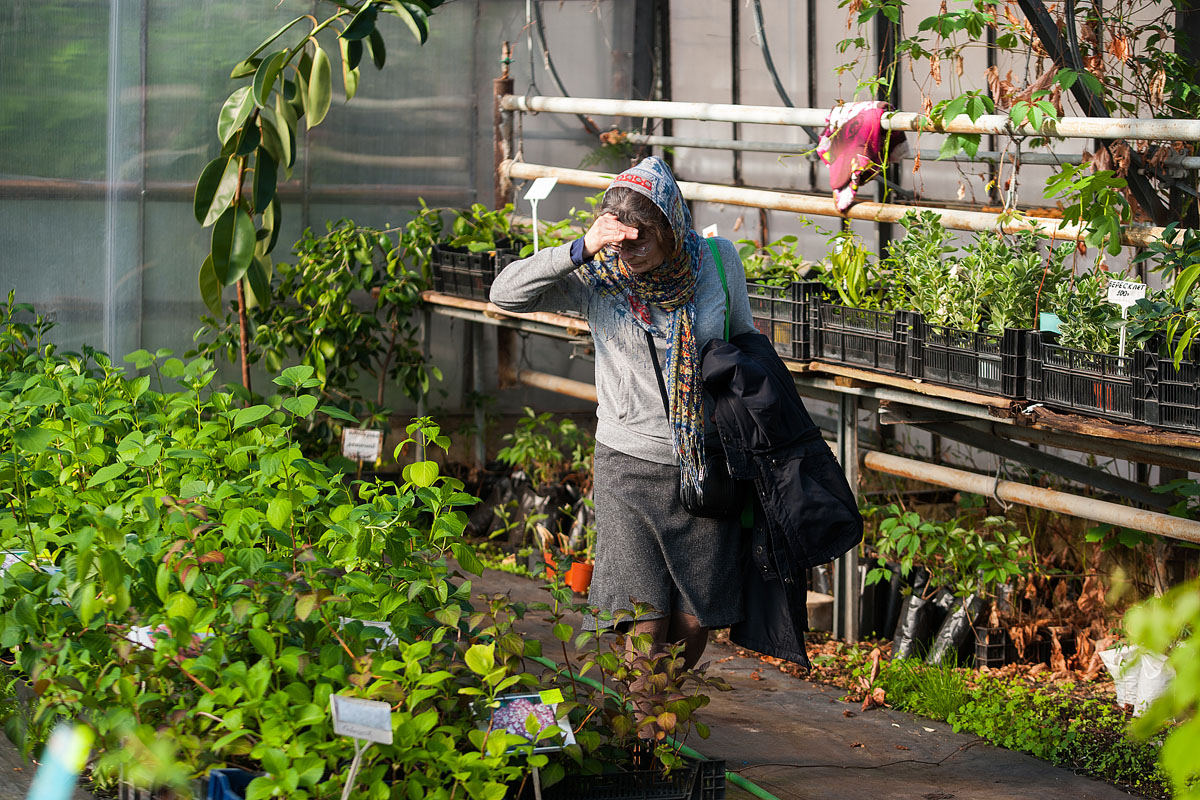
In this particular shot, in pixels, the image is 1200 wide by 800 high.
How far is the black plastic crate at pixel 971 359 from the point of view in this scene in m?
3.26

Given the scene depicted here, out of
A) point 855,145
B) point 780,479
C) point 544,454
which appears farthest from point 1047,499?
point 544,454

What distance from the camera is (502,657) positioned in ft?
6.59

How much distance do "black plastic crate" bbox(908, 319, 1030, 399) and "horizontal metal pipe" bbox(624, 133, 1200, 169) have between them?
597mm

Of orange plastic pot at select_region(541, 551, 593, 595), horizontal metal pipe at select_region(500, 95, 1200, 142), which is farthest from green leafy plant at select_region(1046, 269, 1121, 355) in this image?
orange plastic pot at select_region(541, 551, 593, 595)

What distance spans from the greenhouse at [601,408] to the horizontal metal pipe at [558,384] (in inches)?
0.9

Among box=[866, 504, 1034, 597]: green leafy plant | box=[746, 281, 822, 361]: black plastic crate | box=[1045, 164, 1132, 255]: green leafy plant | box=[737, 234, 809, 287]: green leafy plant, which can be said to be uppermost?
box=[1045, 164, 1132, 255]: green leafy plant

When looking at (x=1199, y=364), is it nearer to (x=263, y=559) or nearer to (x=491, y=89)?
(x=263, y=559)

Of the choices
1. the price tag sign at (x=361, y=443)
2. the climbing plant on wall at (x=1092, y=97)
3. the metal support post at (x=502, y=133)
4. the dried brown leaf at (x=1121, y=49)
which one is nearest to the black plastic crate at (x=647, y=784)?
the price tag sign at (x=361, y=443)

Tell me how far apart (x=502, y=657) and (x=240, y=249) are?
7.61 feet

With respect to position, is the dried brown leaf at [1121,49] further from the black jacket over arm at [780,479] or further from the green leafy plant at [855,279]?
the black jacket over arm at [780,479]

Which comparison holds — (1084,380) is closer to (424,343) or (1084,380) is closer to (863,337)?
(863,337)

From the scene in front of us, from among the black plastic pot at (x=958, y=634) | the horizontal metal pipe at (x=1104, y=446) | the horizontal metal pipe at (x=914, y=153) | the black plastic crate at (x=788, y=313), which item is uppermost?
the horizontal metal pipe at (x=914, y=153)

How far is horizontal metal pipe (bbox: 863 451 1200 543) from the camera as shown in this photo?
3338 millimetres

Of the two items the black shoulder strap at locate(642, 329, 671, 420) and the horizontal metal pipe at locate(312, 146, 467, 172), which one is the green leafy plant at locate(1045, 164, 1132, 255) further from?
the horizontal metal pipe at locate(312, 146, 467, 172)
